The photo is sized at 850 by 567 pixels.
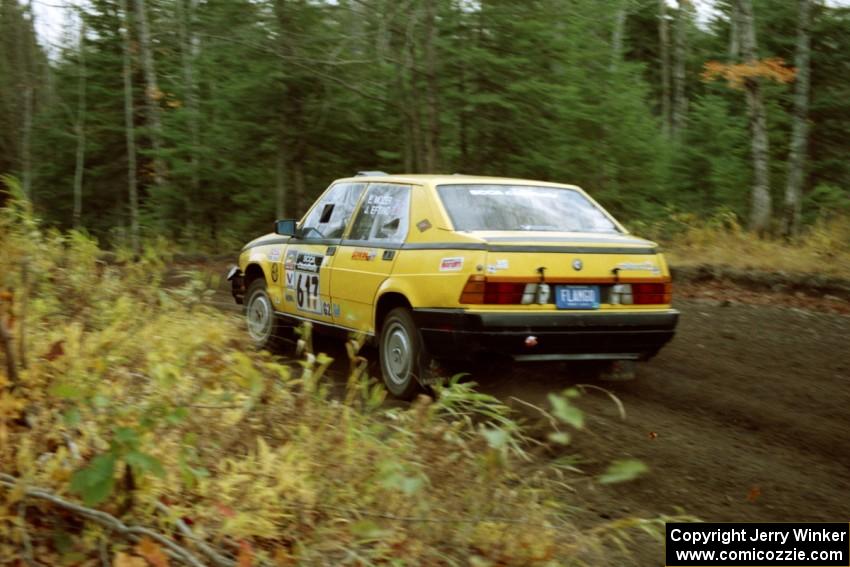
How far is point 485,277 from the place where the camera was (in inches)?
251

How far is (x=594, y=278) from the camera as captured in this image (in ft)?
21.9

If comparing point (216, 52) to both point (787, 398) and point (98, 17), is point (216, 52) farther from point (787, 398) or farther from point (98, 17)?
point (787, 398)

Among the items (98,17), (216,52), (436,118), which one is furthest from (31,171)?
(436,118)

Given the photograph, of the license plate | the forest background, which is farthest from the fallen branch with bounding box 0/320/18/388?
the forest background

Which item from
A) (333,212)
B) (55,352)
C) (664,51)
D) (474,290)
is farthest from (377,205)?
(664,51)

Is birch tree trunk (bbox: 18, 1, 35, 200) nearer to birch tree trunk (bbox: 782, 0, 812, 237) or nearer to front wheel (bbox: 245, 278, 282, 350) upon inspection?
front wheel (bbox: 245, 278, 282, 350)

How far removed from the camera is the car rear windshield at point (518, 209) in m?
7.09

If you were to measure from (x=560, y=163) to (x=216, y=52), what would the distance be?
8.17 m

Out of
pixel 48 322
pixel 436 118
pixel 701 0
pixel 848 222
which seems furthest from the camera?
pixel 701 0

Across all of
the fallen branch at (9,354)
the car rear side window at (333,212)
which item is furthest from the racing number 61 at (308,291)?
the fallen branch at (9,354)

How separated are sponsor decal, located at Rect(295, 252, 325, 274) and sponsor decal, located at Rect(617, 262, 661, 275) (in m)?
2.86

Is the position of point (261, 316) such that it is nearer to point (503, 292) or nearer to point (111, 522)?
point (503, 292)

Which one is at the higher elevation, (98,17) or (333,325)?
(98,17)

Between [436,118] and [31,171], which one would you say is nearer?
[436,118]
